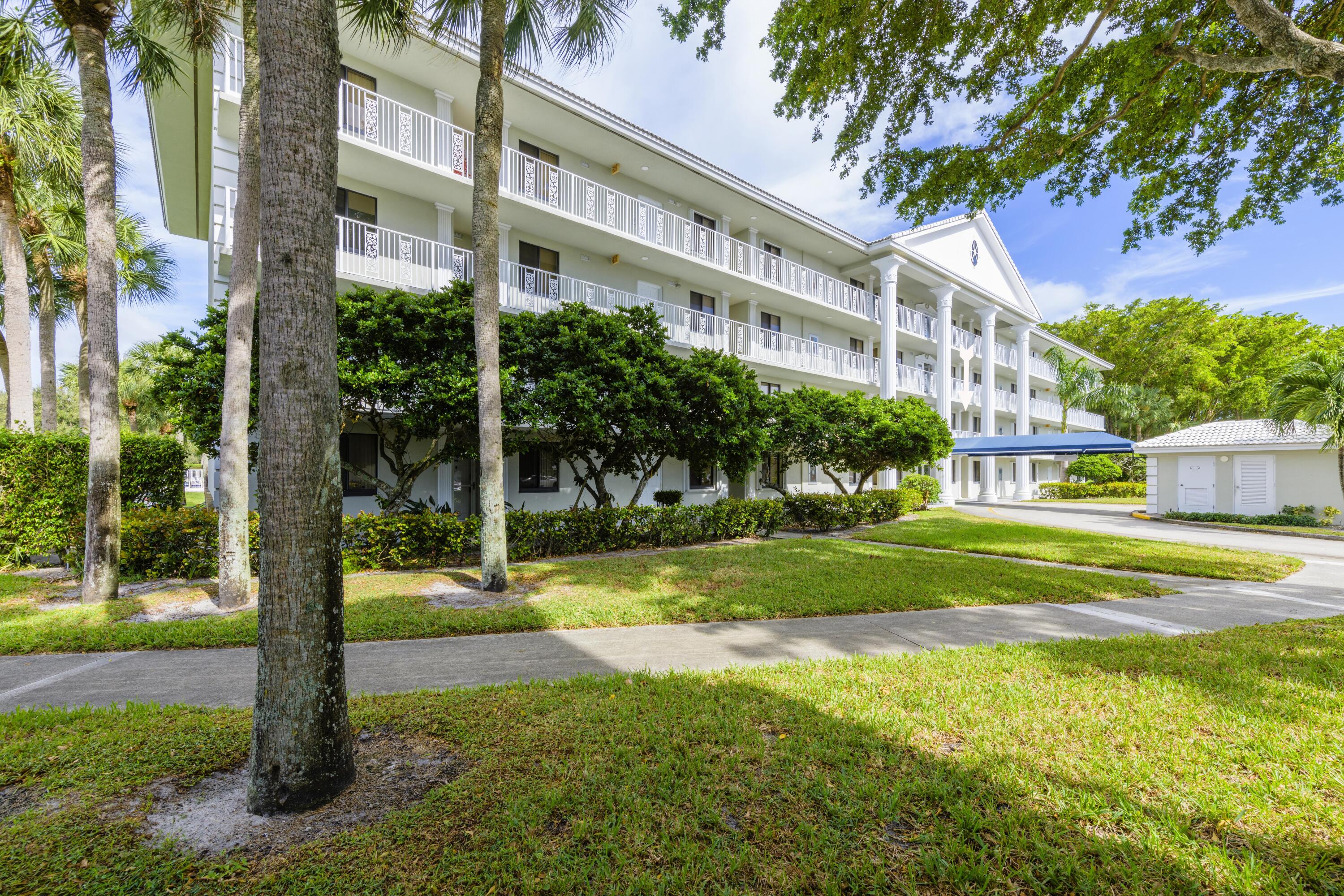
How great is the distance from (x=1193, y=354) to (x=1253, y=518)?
26.6 metres

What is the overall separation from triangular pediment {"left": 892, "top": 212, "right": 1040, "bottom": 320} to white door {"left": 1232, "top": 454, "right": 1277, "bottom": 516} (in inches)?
485

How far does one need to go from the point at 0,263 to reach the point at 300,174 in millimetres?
20868

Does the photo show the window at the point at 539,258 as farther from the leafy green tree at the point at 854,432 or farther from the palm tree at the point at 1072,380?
the palm tree at the point at 1072,380

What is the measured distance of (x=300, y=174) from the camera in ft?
9.18

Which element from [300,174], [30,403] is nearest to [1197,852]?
[300,174]

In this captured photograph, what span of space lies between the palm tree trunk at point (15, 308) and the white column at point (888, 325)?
2408 centimetres

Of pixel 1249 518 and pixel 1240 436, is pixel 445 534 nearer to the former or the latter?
pixel 1249 518

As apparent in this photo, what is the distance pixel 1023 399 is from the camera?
105 feet

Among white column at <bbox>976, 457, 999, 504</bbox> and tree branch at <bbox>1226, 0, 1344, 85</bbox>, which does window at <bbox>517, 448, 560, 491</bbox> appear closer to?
tree branch at <bbox>1226, 0, 1344, 85</bbox>

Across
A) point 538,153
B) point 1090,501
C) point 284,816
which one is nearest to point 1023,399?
point 1090,501

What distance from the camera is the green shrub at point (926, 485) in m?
23.2

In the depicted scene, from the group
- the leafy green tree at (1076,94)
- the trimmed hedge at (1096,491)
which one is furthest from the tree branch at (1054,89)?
the trimmed hedge at (1096,491)

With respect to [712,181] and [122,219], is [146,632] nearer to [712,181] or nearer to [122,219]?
[712,181]

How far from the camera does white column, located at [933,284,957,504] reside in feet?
77.7
